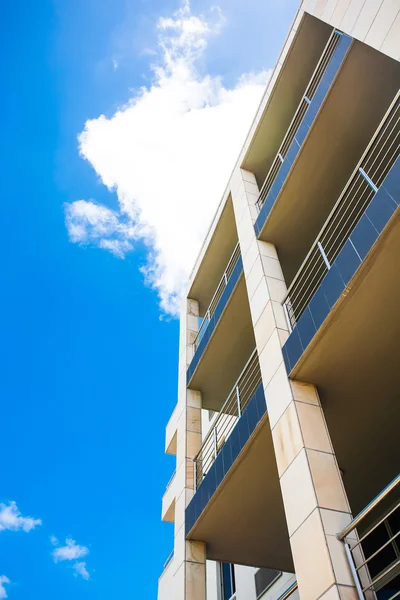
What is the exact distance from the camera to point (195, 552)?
11.0 meters

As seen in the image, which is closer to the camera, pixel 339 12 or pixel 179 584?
pixel 339 12

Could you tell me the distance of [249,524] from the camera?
10.7 m

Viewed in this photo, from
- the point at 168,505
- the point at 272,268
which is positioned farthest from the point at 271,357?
the point at 168,505

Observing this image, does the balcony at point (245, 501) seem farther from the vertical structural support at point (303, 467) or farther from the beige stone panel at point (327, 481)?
the beige stone panel at point (327, 481)

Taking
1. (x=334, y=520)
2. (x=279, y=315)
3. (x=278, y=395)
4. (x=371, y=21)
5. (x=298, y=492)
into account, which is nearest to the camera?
(x=334, y=520)

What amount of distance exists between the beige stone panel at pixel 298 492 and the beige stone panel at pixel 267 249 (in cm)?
571

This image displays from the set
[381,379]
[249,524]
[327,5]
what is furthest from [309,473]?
[327,5]

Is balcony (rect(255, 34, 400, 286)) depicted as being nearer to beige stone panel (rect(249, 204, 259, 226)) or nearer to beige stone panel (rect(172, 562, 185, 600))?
beige stone panel (rect(249, 204, 259, 226))

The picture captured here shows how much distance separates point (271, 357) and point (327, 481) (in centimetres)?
270

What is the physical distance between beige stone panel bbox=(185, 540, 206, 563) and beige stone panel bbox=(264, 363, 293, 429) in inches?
176

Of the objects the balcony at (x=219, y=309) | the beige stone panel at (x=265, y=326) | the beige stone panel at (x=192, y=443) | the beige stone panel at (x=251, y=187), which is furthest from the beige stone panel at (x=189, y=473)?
the beige stone panel at (x=251, y=187)

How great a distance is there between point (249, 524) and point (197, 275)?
9.50 meters

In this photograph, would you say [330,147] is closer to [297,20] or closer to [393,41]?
[393,41]

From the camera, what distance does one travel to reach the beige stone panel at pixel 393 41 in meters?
7.35
